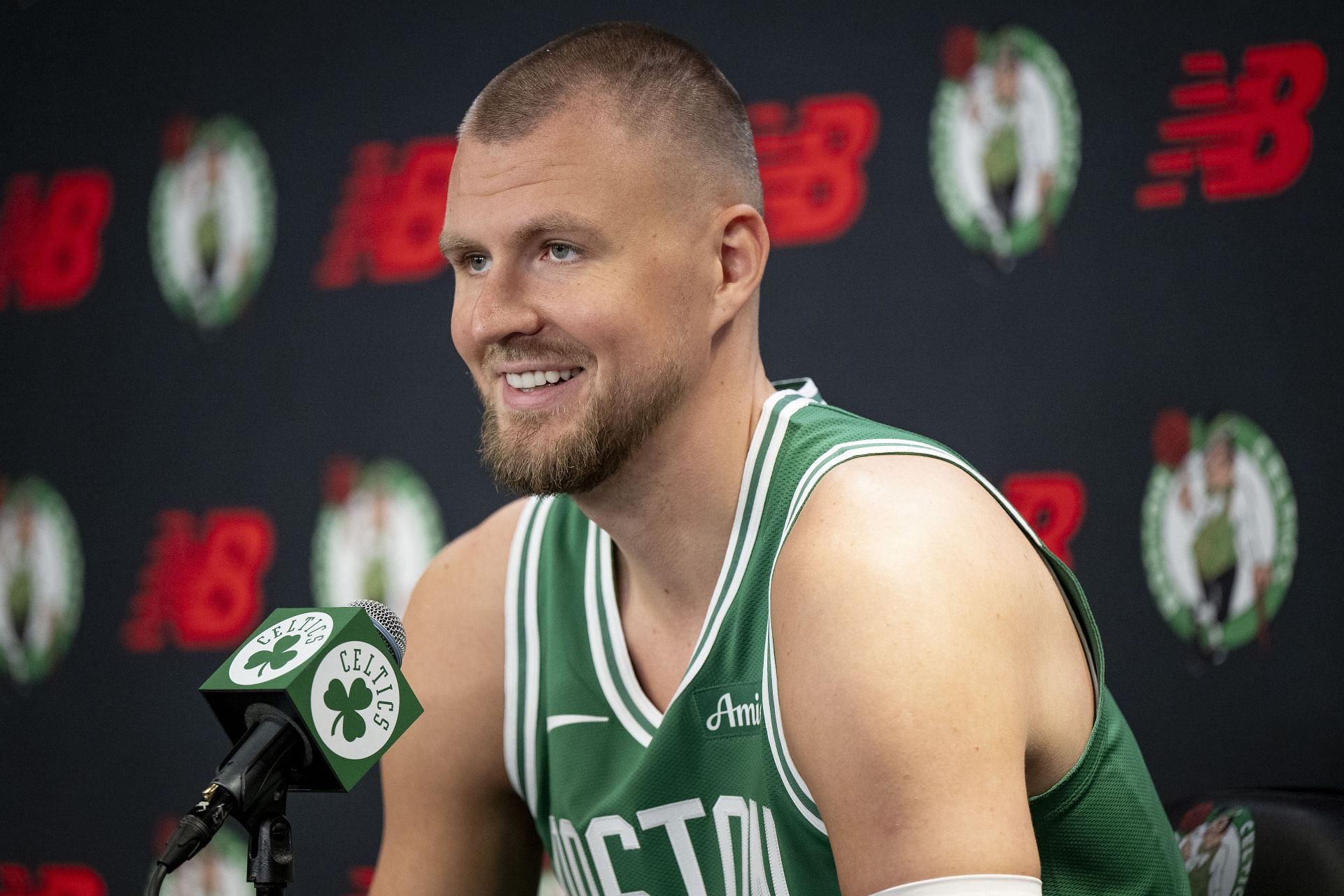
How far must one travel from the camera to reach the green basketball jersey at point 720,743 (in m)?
0.88

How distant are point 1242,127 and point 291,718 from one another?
1479mm

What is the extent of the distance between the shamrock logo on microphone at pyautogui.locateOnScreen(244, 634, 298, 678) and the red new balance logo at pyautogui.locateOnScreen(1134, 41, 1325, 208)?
4.48 ft

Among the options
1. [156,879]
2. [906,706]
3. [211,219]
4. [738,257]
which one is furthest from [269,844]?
[211,219]

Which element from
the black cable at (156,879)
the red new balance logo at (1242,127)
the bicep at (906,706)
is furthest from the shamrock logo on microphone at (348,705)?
the red new balance logo at (1242,127)

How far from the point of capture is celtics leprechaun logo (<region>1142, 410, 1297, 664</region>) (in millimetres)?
1652

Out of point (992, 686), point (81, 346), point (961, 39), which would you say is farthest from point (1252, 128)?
point (81, 346)

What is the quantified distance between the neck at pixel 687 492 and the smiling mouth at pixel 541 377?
3.2 inches

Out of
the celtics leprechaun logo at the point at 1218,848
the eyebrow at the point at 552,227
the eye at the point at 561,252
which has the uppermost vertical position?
the eyebrow at the point at 552,227

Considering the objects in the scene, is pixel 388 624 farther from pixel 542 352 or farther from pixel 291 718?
pixel 542 352

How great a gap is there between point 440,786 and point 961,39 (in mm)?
1245

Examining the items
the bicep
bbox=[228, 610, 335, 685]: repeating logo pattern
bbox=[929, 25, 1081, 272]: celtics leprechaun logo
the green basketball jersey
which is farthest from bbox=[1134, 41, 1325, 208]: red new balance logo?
bbox=[228, 610, 335, 685]: repeating logo pattern

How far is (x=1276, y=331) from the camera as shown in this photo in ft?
5.49

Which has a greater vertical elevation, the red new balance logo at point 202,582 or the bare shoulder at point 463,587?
the bare shoulder at point 463,587

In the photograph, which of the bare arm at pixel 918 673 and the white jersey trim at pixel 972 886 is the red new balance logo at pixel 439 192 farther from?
the white jersey trim at pixel 972 886
